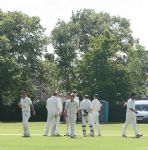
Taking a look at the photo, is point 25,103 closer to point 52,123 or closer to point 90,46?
point 52,123

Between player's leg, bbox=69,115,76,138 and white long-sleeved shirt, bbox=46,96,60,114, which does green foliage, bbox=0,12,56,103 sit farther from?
player's leg, bbox=69,115,76,138

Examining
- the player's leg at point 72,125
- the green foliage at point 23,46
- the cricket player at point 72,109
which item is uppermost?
the green foliage at point 23,46

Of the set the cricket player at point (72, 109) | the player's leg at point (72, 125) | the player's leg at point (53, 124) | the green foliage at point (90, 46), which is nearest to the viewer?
the player's leg at point (72, 125)

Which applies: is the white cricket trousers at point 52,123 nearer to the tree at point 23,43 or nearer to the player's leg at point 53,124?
the player's leg at point 53,124

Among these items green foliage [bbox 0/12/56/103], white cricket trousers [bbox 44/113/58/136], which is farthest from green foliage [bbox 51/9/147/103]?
white cricket trousers [bbox 44/113/58/136]

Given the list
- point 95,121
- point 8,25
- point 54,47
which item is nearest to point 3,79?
point 8,25

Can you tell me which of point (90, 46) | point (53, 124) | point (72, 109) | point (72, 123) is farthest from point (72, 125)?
point (90, 46)

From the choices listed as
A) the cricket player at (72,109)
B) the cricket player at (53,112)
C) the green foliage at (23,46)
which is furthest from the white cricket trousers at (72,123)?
the green foliage at (23,46)

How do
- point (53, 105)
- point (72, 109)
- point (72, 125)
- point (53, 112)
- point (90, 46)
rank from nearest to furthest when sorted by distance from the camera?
point (72, 125)
point (72, 109)
point (53, 105)
point (53, 112)
point (90, 46)

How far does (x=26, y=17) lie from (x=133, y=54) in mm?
21248

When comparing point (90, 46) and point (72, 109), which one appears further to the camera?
point (90, 46)

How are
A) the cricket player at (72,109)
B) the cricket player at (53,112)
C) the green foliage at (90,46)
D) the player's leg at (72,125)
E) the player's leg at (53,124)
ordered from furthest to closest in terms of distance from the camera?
the green foliage at (90,46), the cricket player at (53,112), the player's leg at (53,124), the cricket player at (72,109), the player's leg at (72,125)

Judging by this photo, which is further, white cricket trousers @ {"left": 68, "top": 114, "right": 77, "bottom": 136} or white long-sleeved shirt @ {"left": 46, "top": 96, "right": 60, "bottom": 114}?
white long-sleeved shirt @ {"left": 46, "top": 96, "right": 60, "bottom": 114}

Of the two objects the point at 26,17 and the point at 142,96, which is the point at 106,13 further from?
the point at 26,17
